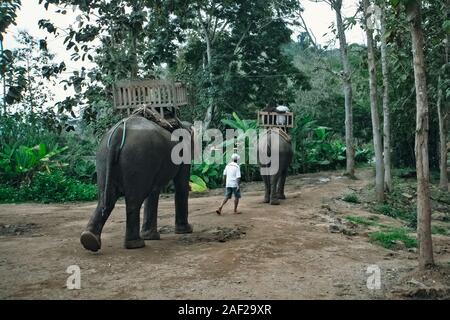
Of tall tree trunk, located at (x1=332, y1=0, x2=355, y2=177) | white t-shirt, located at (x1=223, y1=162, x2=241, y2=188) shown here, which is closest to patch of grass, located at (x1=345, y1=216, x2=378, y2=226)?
white t-shirt, located at (x1=223, y1=162, x2=241, y2=188)

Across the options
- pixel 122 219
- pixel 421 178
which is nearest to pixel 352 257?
pixel 421 178

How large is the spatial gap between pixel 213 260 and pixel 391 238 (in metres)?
3.40

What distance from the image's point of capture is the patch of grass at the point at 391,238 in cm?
759

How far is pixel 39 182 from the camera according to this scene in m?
13.5

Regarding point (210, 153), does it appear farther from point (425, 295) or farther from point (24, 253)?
point (425, 295)

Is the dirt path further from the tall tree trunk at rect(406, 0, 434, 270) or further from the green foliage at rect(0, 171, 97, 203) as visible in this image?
the green foliage at rect(0, 171, 97, 203)

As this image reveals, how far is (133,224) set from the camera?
6664 mm

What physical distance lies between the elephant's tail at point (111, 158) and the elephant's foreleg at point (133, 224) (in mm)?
261

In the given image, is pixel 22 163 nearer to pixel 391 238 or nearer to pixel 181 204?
pixel 181 204

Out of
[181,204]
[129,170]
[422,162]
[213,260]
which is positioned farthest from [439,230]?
[129,170]

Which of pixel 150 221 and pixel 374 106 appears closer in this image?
pixel 150 221

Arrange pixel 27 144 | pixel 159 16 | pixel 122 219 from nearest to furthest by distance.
→ pixel 122 219 < pixel 159 16 < pixel 27 144

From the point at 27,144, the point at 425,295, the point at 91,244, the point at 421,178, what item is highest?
the point at 27,144
